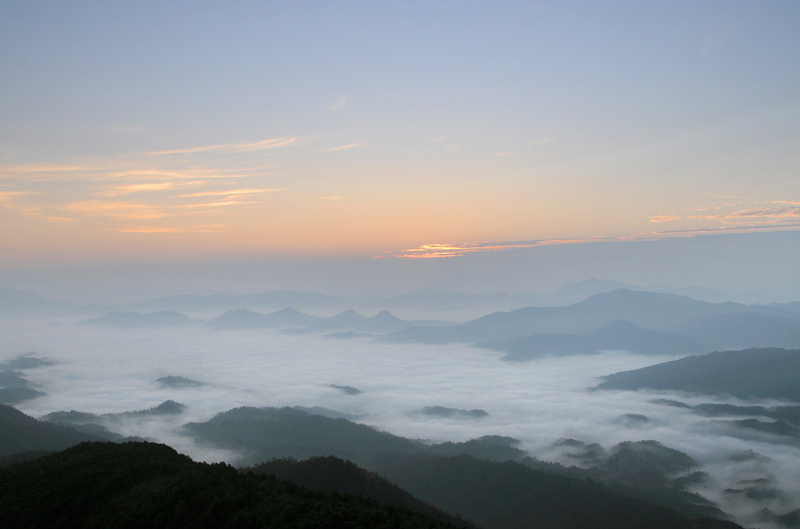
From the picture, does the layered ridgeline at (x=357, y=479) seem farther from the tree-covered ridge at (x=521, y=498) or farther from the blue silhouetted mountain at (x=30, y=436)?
the blue silhouetted mountain at (x=30, y=436)

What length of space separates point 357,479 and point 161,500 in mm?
31189

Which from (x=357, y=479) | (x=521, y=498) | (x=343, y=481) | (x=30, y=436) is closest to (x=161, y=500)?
(x=343, y=481)

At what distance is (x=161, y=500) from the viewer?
37375 millimetres

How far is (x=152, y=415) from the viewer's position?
19000 centimetres

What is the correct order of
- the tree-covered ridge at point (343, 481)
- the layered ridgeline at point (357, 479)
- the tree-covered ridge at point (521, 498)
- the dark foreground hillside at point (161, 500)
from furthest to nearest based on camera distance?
the tree-covered ridge at point (521, 498)
the tree-covered ridge at point (343, 481)
the layered ridgeline at point (357, 479)
the dark foreground hillside at point (161, 500)

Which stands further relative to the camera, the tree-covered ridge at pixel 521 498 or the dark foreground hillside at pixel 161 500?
the tree-covered ridge at pixel 521 498

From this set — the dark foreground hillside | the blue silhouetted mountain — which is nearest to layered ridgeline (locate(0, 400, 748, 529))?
the dark foreground hillside

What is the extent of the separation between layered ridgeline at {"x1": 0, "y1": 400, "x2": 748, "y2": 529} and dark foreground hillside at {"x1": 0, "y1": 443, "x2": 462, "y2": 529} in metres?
0.13

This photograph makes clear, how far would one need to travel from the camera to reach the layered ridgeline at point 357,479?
38.2 m

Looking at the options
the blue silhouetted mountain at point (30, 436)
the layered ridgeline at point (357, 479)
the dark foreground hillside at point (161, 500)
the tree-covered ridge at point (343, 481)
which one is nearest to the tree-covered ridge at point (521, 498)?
the layered ridgeline at point (357, 479)

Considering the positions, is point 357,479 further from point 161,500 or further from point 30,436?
point 30,436

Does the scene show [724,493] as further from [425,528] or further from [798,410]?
[425,528]

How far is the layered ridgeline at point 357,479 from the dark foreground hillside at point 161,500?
0.13 meters

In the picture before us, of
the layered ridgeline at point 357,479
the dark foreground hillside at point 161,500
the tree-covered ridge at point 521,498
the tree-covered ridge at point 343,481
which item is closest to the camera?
the dark foreground hillside at point 161,500
